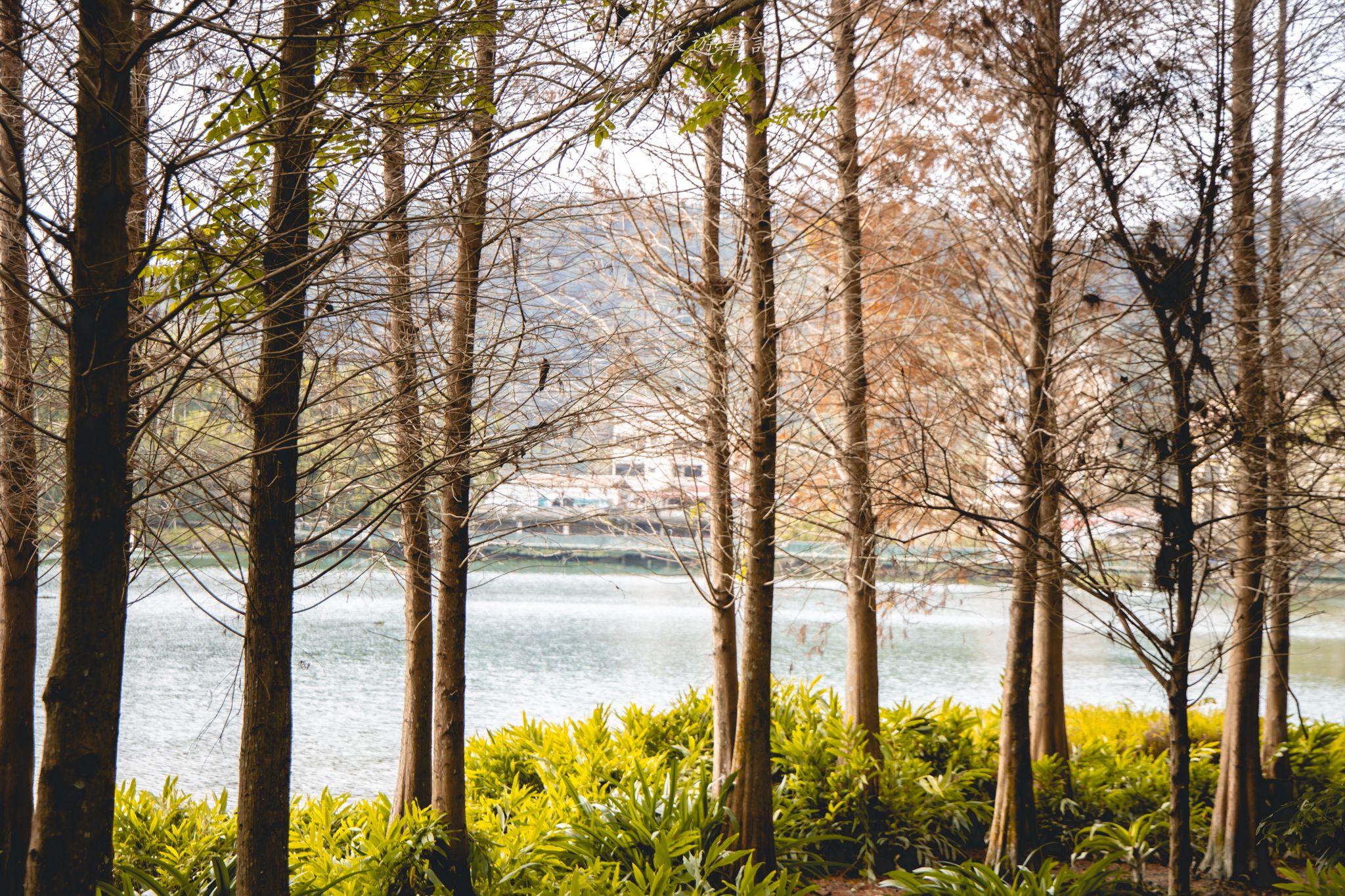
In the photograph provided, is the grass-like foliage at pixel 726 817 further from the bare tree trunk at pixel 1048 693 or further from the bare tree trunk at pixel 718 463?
the bare tree trunk at pixel 718 463

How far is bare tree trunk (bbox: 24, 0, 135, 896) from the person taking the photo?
306cm

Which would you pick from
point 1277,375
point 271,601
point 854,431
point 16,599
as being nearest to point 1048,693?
point 854,431

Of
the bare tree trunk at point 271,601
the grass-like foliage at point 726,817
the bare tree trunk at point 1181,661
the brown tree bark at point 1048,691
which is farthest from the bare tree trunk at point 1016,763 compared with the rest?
the bare tree trunk at point 271,601

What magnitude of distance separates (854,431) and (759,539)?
202 cm

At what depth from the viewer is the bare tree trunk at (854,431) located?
24.9 ft

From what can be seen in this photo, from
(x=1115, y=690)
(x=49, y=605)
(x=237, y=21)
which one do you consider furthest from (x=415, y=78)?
(x=49, y=605)

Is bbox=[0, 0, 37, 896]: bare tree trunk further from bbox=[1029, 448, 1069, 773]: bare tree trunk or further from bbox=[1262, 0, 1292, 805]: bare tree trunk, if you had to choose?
bbox=[1029, 448, 1069, 773]: bare tree trunk

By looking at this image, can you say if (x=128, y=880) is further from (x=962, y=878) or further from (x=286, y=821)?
(x=962, y=878)

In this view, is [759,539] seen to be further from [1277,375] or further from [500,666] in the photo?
[500,666]

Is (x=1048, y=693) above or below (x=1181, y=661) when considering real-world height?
below

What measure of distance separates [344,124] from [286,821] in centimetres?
295

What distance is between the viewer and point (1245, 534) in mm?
5781

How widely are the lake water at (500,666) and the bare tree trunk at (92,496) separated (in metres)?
3.03

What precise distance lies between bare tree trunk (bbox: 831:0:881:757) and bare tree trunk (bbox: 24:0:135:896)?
490 centimetres
